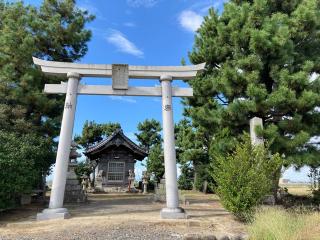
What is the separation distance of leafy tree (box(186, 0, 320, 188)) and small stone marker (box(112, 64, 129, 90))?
3614 mm

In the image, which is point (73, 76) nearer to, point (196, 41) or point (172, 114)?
point (172, 114)

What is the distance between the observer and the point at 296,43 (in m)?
12.8

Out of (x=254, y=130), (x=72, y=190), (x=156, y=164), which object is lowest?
(x=72, y=190)

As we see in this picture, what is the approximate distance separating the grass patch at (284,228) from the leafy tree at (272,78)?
3677 millimetres

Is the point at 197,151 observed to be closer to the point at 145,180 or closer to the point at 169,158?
the point at 145,180

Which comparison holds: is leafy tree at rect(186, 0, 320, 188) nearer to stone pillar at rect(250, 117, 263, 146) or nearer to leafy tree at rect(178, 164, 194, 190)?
stone pillar at rect(250, 117, 263, 146)

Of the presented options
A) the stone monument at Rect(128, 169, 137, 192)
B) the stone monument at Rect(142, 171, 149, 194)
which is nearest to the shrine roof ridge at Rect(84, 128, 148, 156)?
the stone monument at Rect(142, 171, 149, 194)

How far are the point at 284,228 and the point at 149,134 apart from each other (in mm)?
21495

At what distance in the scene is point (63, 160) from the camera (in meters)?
9.50

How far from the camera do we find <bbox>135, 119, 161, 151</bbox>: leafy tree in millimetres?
27234

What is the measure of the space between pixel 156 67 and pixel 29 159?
216 inches

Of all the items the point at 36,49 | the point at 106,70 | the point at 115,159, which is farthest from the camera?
the point at 115,159

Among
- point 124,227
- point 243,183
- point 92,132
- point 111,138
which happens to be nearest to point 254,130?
point 243,183

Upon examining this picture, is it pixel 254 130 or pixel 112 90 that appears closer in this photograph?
pixel 112 90
